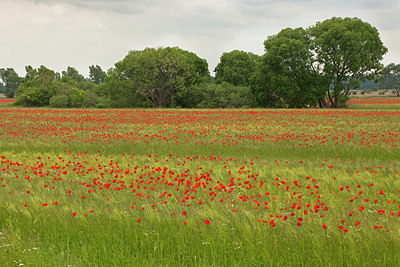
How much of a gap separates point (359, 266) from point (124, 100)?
6086 cm

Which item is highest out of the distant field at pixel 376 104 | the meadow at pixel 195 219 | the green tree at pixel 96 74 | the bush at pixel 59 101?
the green tree at pixel 96 74

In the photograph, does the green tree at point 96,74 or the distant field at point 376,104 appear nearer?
the distant field at point 376,104

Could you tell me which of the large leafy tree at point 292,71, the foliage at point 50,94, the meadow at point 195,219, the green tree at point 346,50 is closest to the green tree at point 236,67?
the large leafy tree at point 292,71

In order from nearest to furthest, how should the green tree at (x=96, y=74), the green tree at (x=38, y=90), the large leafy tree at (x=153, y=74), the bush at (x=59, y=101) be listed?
the large leafy tree at (x=153, y=74) → the bush at (x=59, y=101) → the green tree at (x=38, y=90) → the green tree at (x=96, y=74)

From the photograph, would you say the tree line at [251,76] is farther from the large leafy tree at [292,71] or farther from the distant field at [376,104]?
the distant field at [376,104]

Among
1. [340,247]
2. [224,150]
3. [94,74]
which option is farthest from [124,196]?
[94,74]

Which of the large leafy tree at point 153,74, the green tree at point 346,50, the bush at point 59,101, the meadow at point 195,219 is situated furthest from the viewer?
the bush at point 59,101

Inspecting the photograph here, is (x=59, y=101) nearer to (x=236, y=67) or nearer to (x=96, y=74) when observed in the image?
(x=236, y=67)

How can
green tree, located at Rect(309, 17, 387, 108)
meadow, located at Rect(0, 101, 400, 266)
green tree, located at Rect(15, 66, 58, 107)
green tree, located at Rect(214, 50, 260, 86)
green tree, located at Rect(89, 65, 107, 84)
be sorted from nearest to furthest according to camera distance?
meadow, located at Rect(0, 101, 400, 266), green tree, located at Rect(309, 17, 387, 108), green tree, located at Rect(15, 66, 58, 107), green tree, located at Rect(214, 50, 260, 86), green tree, located at Rect(89, 65, 107, 84)

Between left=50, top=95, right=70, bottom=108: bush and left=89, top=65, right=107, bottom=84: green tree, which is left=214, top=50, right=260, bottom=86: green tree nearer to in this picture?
left=50, top=95, right=70, bottom=108: bush

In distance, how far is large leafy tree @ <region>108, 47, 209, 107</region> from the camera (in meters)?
59.0

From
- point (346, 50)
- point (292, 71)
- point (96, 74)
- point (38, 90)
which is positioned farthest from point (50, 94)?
point (96, 74)

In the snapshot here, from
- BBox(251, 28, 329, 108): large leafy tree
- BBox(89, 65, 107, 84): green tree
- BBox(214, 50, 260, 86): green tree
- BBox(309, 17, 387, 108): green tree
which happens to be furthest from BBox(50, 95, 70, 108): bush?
BBox(89, 65, 107, 84): green tree

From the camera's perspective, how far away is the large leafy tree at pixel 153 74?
2322 inches
